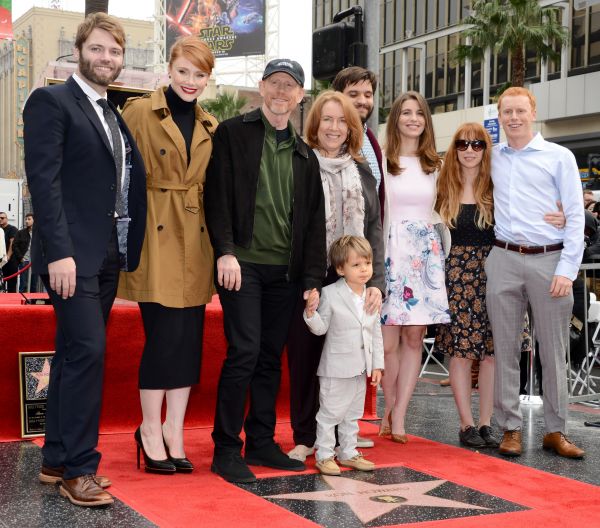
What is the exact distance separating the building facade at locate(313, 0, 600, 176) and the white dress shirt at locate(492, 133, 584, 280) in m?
24.9

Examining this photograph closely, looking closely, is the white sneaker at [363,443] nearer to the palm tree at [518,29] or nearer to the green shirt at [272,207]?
the green shirt at [272,207]

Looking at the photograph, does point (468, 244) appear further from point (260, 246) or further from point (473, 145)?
point (260, 246)

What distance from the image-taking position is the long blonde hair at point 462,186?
5.71 metres

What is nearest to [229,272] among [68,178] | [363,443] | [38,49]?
[68,178]

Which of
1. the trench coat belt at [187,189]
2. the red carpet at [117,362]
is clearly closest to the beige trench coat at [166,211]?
the trench coat belt at [187,189]

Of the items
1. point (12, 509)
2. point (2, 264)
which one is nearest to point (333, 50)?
point (12, 509)

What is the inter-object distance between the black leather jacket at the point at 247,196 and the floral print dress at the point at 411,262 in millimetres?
841

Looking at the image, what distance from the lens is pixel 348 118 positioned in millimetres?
5148

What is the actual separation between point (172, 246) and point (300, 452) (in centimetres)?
139

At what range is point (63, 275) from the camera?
3996mm

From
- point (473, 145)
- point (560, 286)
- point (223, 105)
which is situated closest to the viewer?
point (560, 286)

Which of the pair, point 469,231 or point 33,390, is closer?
point 33,390

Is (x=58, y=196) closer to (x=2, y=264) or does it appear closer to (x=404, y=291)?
(x=404, y=291)

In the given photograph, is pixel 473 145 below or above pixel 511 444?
above
